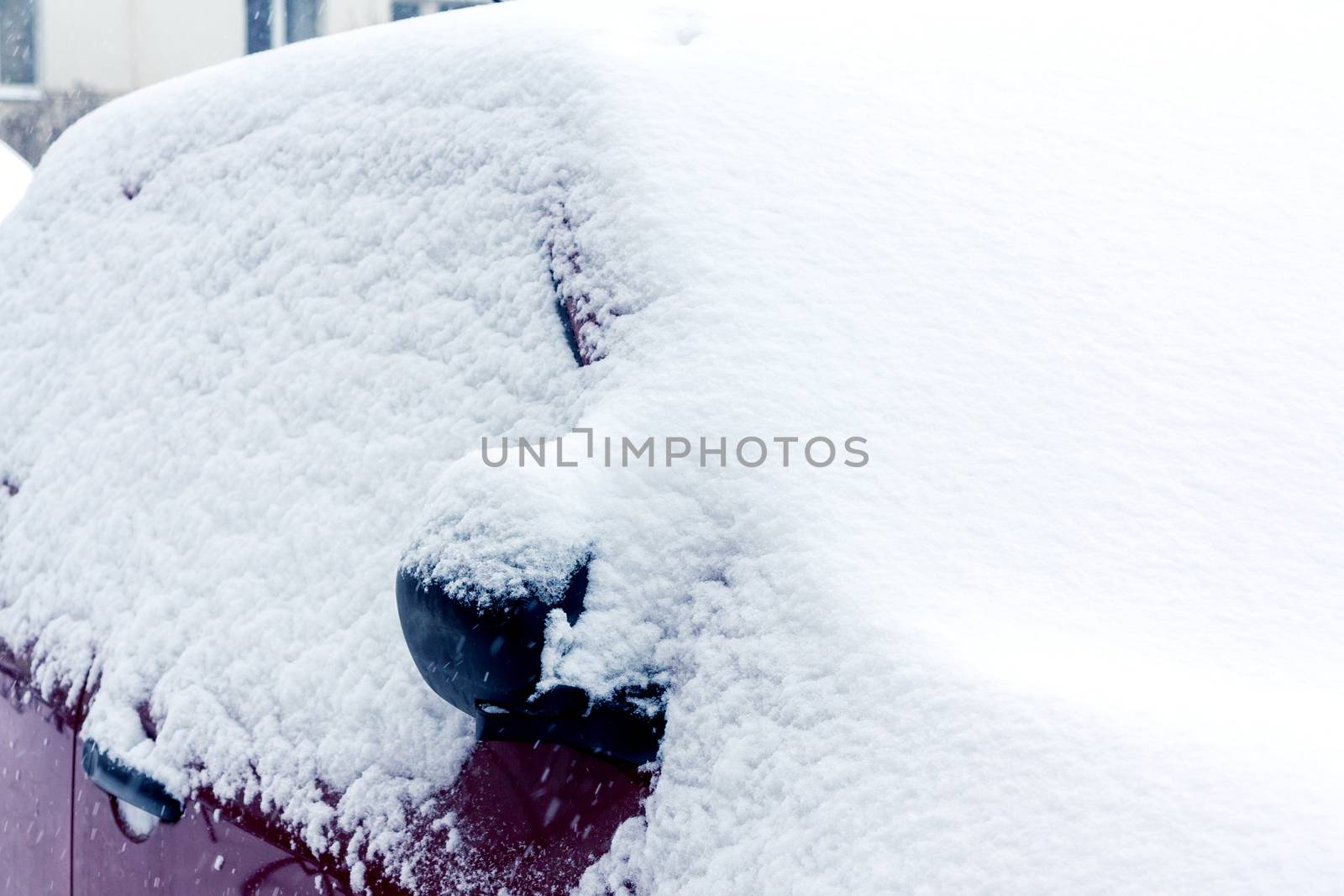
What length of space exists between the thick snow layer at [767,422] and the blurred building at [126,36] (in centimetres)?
1369

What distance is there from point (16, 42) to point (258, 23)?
279 cm

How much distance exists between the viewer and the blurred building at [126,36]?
46.9 feet

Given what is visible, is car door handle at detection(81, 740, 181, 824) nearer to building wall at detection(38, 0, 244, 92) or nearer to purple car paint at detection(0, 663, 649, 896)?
purple car paint at detection(0, 663, 649, 896)

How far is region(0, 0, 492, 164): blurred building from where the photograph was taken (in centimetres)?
1428

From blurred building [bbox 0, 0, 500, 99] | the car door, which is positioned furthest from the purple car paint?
blurred building [bbox 0, 0, 500, 99]

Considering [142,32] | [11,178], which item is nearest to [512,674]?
[11,178]

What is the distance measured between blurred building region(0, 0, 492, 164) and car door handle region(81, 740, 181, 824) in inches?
553

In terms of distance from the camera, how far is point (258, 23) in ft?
49.1

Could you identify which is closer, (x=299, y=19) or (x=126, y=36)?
(x=126, y=36)

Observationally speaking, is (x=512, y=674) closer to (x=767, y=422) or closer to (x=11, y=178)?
(x=767, y=422)

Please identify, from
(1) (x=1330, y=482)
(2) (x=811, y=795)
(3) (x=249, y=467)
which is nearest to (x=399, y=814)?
(2) (x=811, y=795)

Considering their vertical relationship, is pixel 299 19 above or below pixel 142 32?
above

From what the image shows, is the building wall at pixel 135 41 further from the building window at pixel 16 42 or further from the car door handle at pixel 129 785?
the car door handle at pixel 129 785

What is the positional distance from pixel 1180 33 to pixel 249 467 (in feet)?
4.88
